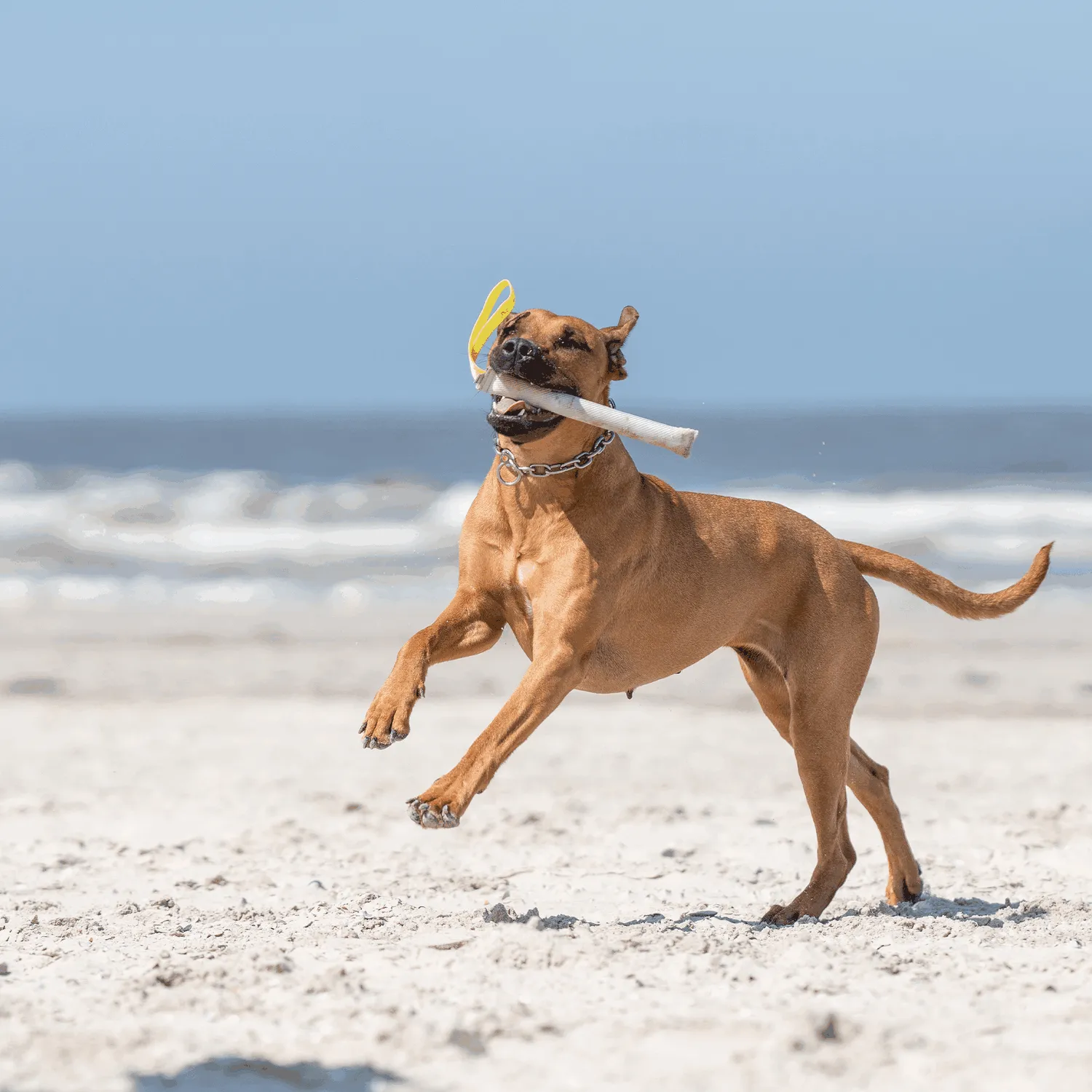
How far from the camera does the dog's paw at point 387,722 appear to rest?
14.0 ft

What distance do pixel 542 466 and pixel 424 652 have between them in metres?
0.72

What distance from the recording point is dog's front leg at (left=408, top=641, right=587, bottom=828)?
409cm

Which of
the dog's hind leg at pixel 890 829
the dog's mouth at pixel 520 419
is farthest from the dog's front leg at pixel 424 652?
the dog's hind leg at pixel 890 829

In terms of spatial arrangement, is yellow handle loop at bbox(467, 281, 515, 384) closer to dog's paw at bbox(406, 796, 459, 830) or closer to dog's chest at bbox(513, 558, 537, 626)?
dog's chest at bbox(513, 558, 537, 626)

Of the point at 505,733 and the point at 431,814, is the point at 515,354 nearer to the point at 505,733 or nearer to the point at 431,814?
the point at 505,733

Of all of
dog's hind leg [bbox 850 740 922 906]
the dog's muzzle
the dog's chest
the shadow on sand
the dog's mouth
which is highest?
the dog's muzzle

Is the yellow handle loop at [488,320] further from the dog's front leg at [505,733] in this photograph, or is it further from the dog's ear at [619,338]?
the dog's front leg at [505,733]

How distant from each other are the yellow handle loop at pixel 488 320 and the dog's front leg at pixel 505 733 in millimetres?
994

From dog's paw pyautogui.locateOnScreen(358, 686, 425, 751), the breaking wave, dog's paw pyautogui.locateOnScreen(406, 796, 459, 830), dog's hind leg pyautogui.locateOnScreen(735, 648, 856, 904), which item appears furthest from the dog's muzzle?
the breaking wave

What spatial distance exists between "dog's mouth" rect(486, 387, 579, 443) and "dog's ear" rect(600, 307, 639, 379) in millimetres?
320

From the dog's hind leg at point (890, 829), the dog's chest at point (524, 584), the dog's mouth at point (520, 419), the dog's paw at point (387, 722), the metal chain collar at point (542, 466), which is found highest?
the dog's mouth at point (520, 419)

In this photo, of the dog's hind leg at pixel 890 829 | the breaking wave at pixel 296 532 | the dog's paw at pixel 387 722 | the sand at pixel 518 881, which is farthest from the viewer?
the breaking wave at pixel 296 532

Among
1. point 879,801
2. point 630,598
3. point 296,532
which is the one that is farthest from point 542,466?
point 296,532

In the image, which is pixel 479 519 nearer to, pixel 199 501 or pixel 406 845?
pixel 406 845
